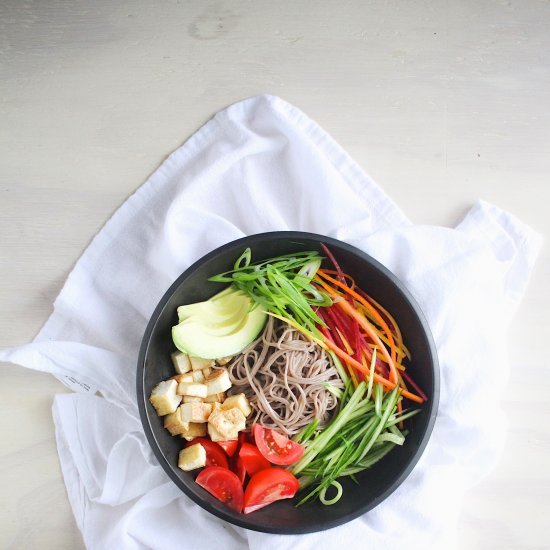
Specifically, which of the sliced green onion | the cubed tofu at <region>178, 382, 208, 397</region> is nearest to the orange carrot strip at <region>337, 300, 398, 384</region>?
the sliced green onion

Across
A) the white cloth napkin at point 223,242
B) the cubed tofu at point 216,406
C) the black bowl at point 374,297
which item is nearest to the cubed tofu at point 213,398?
the cubed tofu at point 216,406

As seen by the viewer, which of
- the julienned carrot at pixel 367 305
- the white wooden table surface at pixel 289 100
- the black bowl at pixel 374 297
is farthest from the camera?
the white wooden table surface at pixel 289 100

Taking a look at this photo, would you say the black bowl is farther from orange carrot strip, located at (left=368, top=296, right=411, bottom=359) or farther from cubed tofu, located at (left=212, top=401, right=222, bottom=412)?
cubed tofu, located at (left=212, top=401, right=222, bottom=412)

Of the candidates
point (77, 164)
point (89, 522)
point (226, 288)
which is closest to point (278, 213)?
point (226, 288)

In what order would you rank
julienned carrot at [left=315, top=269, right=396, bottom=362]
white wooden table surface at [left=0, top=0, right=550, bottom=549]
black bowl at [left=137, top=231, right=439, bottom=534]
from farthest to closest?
white wooden table surface at [left=0, top=0, right=550, bottom=549]
julienned carrot at [left=315, top=269, right=396, bottom=362]
black bowl at [left=137, top=231, right=439, bottom=534]

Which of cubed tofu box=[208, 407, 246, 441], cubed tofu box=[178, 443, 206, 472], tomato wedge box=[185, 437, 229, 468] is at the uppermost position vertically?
cubed tofu box=[208, 407, 246, 441]

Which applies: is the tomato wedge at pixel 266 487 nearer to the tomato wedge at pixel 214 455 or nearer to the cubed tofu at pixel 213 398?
the tomato wedge at pixel 214 455
